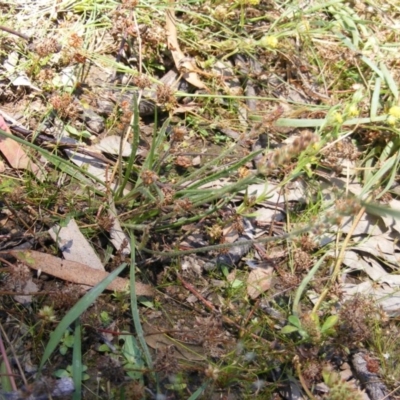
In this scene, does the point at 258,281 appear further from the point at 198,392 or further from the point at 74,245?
the point at 74,245

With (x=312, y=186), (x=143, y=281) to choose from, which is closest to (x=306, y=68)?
(x=312, y=186)

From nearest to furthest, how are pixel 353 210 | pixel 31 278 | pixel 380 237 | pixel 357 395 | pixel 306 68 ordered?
1. pixel 353 210
2. pixel 357 395
3. pixel 31 278
4. pixel 380 237
5. pixel 306 68

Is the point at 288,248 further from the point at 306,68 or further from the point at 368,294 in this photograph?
the point at 306,68

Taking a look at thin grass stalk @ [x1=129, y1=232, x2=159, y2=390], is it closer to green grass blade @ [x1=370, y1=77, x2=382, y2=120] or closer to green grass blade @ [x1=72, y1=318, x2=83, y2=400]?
green grass blade @ [x1=72, y1=318, x2=83, y2=400]

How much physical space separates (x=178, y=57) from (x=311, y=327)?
1.51 metres

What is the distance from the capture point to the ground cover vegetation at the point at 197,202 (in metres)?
2.11

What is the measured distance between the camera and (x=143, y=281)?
2.32m

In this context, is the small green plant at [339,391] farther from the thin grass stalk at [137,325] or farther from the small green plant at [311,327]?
the thin grass stalk at [137,325]

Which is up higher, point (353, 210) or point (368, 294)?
point (353, 210)

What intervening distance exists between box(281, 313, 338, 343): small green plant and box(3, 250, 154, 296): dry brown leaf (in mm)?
672

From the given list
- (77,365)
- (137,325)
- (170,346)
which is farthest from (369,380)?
(77,365)

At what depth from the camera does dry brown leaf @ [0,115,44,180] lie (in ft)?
8.04

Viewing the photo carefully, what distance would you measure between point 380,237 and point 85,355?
1.46 meters

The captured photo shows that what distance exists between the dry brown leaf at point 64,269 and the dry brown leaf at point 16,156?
0.39 m
